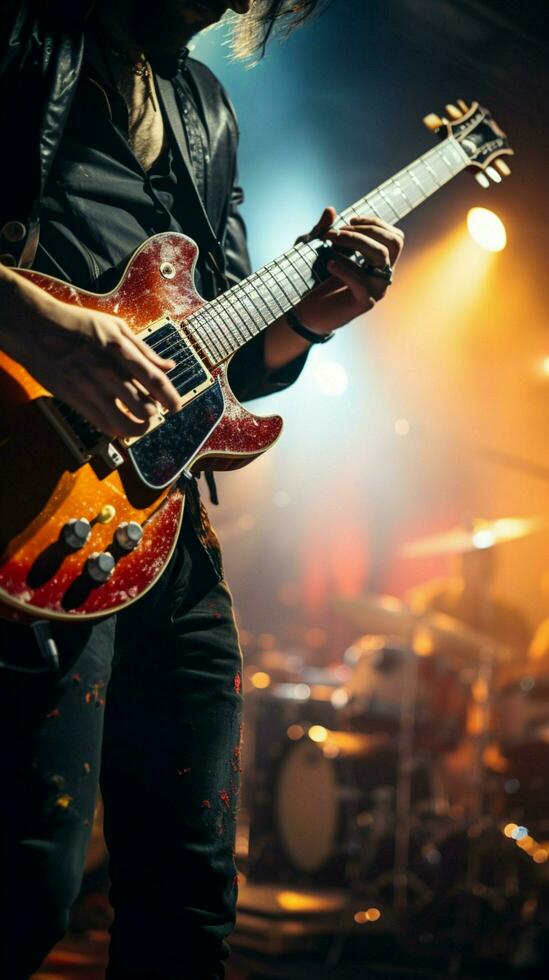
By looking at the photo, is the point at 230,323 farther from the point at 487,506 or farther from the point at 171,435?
the point at 487,506

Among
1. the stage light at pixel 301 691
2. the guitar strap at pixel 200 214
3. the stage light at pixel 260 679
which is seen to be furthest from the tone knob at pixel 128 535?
the stage light at pixel 260 679

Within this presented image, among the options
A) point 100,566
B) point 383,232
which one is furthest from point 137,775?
point 383,232

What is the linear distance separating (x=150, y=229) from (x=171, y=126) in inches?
11.4

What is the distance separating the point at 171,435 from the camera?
1.43 metres

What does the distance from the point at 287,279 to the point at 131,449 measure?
25.3 inches

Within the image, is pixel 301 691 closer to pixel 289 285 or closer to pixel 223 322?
pixel 289 285

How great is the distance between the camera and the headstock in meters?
2.29

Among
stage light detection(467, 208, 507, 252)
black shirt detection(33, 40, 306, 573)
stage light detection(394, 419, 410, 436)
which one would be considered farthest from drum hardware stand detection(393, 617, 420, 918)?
black shirt detection(33, 40, 306, 573)

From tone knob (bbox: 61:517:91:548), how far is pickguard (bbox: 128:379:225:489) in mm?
164

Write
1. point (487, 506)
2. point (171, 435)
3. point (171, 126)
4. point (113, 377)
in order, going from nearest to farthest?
1. point (113, 377)
2. point (171, 435)
3. point (171, 126)
4. point (487, 506)

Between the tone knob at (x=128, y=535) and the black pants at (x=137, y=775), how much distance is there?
129 millimetres

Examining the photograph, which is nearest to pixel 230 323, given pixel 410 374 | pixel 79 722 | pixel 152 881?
pixel 79 722

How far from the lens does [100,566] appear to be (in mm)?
1237

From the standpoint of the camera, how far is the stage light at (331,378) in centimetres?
703
